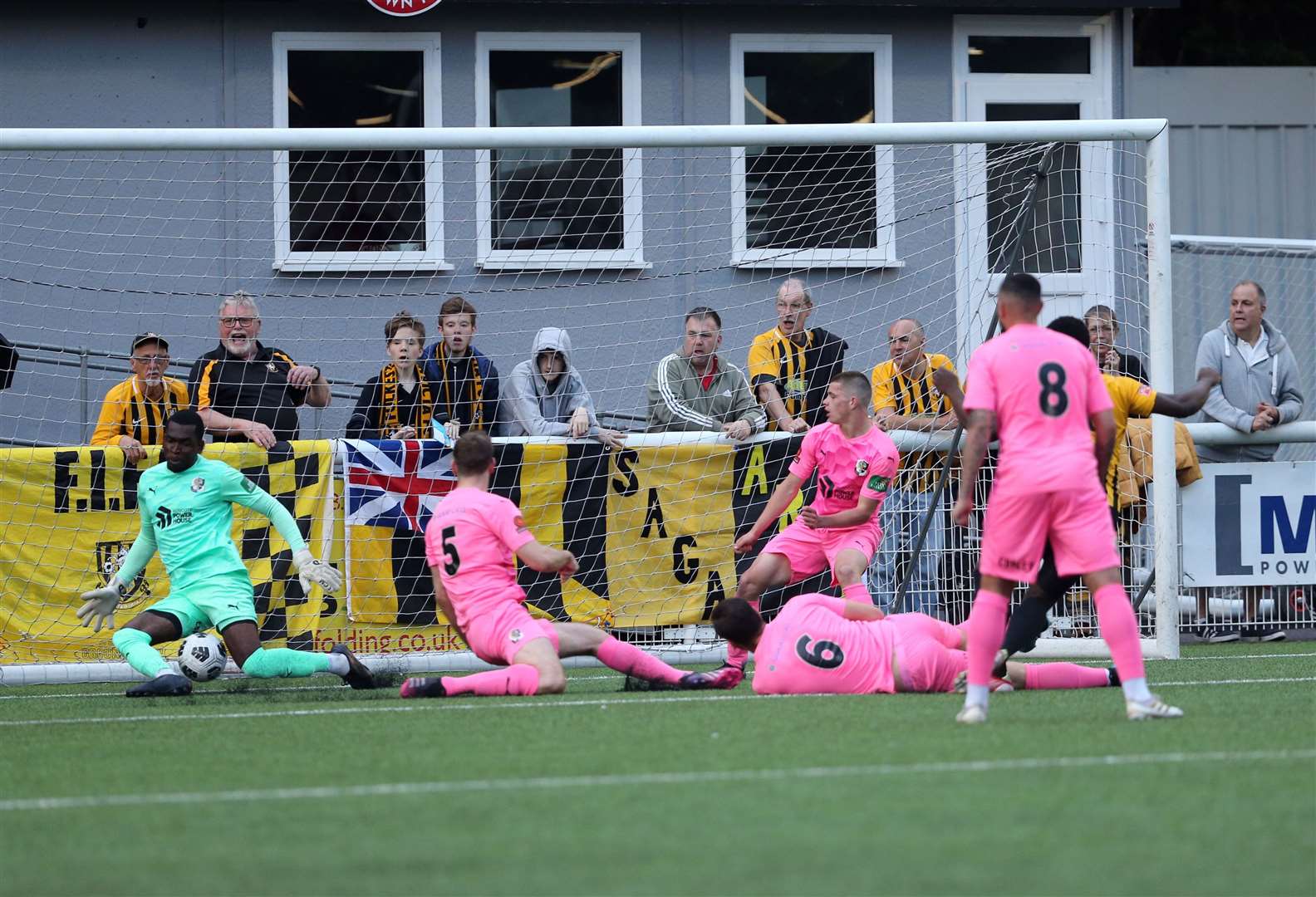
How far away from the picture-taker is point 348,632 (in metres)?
10.7

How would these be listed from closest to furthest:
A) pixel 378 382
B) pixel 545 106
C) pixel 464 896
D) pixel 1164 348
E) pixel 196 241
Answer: pixel 464 896 < pixel 1164 348 < pixel 378 382 < pixel 196 241 < pixel 545 106

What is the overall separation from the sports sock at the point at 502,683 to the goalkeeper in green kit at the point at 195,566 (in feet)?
3.27

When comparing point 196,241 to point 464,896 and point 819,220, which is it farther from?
point 464,896

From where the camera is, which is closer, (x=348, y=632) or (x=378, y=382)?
(x=348, y=632)

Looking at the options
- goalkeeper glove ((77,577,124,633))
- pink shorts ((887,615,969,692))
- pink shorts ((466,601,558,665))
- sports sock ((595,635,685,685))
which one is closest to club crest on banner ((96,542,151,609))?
goalkeeper glove ((77,577,124,633))

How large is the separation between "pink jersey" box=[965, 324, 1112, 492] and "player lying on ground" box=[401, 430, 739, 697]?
7.89 feet

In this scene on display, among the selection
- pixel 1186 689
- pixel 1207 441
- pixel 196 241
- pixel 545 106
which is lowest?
pixel 1186 689

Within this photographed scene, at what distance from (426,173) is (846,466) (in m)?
4.61

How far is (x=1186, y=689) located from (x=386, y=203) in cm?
736

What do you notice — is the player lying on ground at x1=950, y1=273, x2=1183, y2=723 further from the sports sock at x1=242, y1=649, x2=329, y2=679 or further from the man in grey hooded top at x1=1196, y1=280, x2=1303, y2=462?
the man in grey hooded top at x1=1196, y1=280, x2=1303, y2=462

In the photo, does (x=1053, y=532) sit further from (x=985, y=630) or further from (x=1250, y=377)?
(x=1250, y=377)

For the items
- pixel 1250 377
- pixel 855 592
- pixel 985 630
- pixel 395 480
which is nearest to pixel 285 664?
pixel 395 480

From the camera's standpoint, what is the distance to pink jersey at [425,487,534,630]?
860 centimetres

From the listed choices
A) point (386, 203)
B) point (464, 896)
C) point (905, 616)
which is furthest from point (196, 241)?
point (464, 896)
